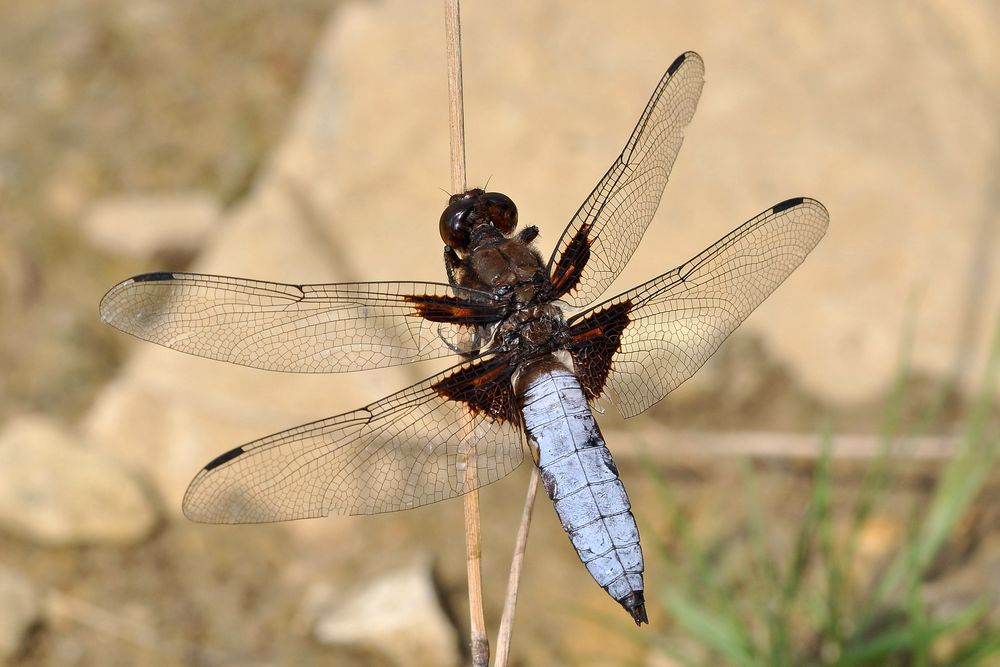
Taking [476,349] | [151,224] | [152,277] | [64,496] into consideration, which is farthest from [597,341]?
[151,224]

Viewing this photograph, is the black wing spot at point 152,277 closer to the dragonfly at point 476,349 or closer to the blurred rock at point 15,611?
the dragonfly at point 476,349

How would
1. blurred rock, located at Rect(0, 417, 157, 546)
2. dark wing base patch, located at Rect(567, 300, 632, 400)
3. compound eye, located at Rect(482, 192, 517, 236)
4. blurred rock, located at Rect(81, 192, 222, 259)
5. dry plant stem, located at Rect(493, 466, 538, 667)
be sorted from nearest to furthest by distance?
dry plant stem, located at Rect(493, 466, 538, 667)
dark wing base patch, located at Rect(567, 300, 632, 400)
compound eye, located at Rect(482, 192, 517, 236)
blurred rock, located at Rect(0, 417, 157, 546)
blurred rock, located at Rect(81, 192, 222, 259)

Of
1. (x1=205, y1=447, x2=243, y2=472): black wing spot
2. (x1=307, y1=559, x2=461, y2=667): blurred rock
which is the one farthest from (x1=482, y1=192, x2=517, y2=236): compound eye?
(x1=307, y1=559, x2=461, y2=667): blurred rock

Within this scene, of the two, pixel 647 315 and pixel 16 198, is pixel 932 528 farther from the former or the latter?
pixel 16 198

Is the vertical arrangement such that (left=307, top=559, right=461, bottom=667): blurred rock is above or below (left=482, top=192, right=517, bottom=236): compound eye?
below

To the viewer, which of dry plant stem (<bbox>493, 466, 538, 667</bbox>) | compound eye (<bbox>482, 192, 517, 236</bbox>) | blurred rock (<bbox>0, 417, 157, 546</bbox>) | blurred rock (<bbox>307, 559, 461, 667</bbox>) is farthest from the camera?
blurred rock (<bbox>0, 417, 157, 546</bbox>)

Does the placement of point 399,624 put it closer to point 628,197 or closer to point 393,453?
point 393,453

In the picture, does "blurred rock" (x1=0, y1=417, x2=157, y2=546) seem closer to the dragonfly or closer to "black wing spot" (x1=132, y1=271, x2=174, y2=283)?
the dragonfly

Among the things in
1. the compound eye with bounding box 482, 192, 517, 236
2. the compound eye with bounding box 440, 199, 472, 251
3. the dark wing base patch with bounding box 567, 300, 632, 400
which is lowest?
the dark wing base patch with bounding box 567, 300, 632, 400
